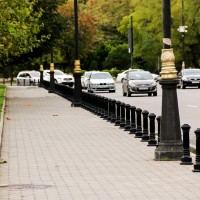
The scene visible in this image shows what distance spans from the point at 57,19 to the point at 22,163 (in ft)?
128

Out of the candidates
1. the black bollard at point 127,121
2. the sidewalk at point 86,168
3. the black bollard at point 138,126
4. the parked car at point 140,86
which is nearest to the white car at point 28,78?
the parked car at point 140,86

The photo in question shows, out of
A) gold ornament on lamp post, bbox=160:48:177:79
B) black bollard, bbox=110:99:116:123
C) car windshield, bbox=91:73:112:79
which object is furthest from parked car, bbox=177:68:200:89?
gold ornament on lamp post, bbox=160:48:177:79

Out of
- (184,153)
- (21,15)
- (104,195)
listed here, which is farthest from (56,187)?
(21,15)

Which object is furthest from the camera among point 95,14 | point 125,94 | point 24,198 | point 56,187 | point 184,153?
point 95,14

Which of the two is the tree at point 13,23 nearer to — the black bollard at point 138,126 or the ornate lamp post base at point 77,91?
the ornate lamp post base at point 77,91

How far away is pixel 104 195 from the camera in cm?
1219

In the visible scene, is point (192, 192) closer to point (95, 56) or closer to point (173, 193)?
point (173, 193)

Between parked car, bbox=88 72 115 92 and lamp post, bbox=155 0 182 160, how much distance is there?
42758 mm

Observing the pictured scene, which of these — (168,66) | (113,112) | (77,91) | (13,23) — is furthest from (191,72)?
(168,66)

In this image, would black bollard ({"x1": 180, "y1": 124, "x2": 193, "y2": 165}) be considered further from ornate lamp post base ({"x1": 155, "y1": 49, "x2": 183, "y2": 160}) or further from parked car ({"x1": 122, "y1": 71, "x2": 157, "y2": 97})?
parked car ({"x1": 122, "y1": 71, "x2": 157, "y2": 97})

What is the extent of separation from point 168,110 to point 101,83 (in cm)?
4353

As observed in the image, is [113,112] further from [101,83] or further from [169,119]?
[101,83]

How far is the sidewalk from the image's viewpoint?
12.5 metres

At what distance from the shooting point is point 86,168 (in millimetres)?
15609
